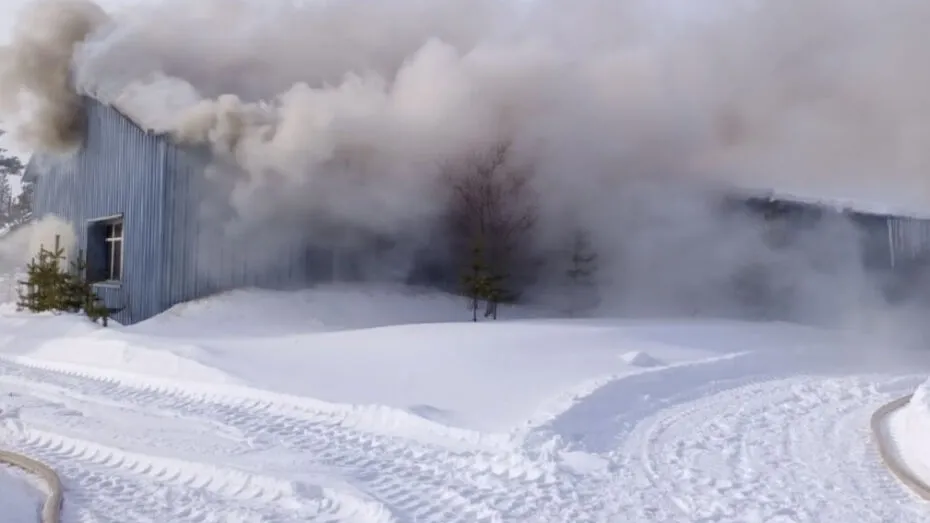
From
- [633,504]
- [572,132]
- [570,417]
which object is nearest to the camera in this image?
[633,504]

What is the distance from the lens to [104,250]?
16203 mm

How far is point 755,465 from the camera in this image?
16.6 feet

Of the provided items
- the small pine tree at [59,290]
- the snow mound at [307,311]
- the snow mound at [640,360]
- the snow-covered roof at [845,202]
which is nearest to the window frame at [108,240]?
the small pine tree at [59,290]

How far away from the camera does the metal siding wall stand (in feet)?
45.4

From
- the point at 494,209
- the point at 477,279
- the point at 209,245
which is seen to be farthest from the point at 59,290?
the point at 494,209

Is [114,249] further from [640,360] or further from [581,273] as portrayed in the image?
A: [640,360]

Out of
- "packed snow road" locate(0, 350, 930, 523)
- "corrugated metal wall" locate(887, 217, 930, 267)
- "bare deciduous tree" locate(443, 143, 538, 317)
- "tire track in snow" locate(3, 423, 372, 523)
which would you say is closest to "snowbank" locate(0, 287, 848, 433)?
"packed snow road" locate(0, 350, 930, 523)

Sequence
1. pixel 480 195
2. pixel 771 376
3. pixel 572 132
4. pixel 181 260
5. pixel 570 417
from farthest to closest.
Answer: pixel 572 132 → pixel 480 195 → pixel 181 260 → pixel 771 376 → pixel 570 417

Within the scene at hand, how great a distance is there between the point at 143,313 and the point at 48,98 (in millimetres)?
5422

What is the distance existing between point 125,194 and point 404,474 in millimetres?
11830

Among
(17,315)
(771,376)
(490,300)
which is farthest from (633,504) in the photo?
(17,315)

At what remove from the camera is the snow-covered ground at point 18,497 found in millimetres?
4070

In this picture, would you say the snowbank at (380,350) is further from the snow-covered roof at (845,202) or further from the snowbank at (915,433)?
the snow-covered roof at (845,202)

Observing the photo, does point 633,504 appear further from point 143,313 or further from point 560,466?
point 143,313
